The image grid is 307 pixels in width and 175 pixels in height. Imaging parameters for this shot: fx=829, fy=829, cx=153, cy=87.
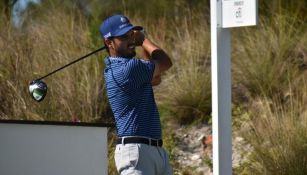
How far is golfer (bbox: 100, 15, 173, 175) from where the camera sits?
496cm

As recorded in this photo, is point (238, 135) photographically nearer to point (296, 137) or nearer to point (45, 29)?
point (296, 137)

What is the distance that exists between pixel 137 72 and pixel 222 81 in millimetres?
968

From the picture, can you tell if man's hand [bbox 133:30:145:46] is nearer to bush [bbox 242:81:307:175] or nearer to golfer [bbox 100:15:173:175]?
golfer [bbox 100:15:173:175]

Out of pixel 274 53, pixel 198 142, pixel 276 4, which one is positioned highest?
pixel 276 4

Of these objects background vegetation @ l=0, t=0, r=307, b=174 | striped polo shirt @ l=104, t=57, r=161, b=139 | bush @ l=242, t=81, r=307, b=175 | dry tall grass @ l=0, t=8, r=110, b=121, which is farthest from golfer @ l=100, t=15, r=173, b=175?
dry tall grass @ l=0, t=8, r=110, b=121

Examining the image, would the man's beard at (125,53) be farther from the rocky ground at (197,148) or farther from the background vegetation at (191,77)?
the rocky ground at (197,148)

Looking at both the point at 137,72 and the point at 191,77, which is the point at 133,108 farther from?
the point at 191,77

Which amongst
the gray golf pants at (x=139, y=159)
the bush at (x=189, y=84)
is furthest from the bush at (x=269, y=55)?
the gray golf pants at (x=139, y=159)

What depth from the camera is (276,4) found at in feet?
35.0

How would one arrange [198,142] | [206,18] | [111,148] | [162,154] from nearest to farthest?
[162,154], [111,148], [198,142], [206,18]

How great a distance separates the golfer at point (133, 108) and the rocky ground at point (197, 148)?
303 cm

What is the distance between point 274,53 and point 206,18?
6.50ft

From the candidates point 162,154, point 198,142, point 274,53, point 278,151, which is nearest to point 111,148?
point 198,142

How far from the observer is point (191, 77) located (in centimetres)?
925
